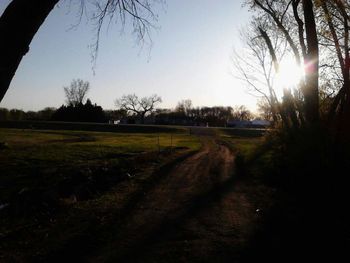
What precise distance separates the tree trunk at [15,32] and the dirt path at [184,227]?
15.7ft

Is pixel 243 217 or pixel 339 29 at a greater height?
pixel 339 29

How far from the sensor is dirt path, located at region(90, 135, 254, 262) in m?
7.98

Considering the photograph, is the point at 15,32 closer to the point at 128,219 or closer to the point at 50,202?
the point at 128,219

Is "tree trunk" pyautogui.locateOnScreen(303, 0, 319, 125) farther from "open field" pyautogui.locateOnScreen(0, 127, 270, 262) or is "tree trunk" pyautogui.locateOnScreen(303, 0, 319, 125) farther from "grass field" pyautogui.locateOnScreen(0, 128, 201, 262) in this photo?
"grass field" pyautogui.locateOnScreen(0, 128, 201, 262)

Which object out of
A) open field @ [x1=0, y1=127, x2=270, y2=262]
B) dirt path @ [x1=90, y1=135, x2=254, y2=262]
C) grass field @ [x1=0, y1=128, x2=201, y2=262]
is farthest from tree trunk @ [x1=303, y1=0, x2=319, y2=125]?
grass field @ [x1=0, y1=128, x2=201, y2=262]

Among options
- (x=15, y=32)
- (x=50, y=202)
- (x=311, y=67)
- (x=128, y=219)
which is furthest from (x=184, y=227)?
(x=311, y=67)

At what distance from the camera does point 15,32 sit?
→ 11.7ft

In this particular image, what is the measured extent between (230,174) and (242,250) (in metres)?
13.7

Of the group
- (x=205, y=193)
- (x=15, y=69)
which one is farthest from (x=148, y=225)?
(x=15, y=69)

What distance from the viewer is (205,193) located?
1550cm

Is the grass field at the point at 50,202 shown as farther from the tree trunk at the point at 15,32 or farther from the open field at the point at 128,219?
the tree trunk at the point at 15,32

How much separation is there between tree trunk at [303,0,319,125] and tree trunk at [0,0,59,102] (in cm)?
1488

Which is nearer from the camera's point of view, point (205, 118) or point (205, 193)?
point (205, 193)

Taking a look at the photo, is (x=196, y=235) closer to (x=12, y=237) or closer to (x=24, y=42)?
(x=12, y=237)
